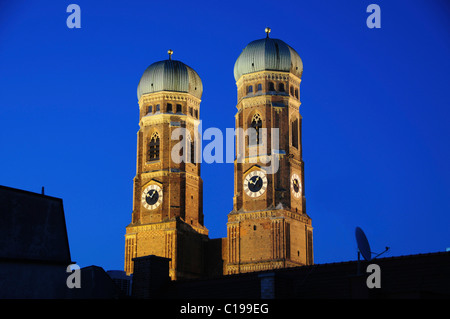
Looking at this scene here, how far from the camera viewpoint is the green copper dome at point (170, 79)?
96.7 metres

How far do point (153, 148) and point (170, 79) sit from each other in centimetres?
731

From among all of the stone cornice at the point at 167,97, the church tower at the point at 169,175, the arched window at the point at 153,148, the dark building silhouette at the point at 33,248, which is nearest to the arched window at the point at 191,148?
the church tower at the point at 169,175

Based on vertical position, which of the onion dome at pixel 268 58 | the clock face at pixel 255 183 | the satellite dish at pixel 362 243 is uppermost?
the onion dome at pixel 268 58

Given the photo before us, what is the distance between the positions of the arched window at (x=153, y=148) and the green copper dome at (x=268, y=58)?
412 inches

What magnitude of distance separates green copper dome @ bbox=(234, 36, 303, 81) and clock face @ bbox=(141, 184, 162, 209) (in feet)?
44.4

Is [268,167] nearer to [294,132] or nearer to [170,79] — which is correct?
[294,132]

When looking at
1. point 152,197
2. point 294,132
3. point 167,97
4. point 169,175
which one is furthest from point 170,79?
point 294,132

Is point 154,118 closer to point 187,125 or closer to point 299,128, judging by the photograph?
point 187,125

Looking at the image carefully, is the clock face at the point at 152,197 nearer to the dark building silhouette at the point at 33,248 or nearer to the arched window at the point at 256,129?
the arched window at the point at 256,129

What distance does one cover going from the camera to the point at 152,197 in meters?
93.5
